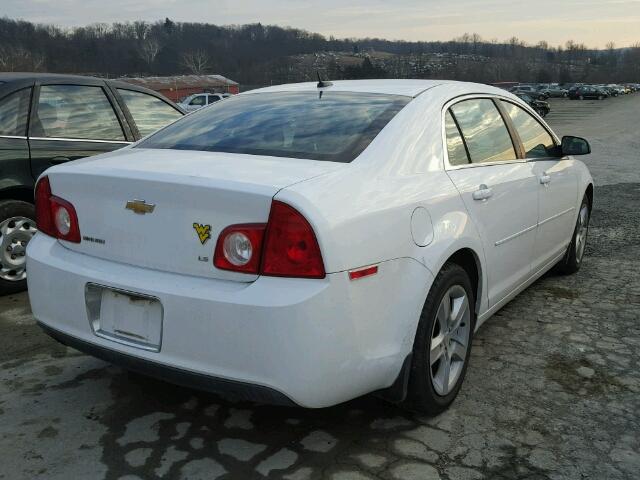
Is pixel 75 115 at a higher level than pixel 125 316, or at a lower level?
higher

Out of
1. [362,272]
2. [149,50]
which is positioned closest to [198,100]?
[362,272]

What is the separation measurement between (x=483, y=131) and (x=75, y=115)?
340 cm

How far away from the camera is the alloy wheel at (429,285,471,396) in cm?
289

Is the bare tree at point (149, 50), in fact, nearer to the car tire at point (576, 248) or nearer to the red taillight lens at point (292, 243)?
the car tire at point (576, 248)

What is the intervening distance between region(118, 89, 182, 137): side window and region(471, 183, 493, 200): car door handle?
343 cm

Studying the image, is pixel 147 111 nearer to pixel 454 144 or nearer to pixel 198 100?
pixel 454 144

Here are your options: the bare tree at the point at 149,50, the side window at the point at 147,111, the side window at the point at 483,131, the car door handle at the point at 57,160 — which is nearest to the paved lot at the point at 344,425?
the side window at the point at 483,131

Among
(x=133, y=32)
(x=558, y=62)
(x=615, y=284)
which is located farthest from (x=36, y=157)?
(x=558, y=62)

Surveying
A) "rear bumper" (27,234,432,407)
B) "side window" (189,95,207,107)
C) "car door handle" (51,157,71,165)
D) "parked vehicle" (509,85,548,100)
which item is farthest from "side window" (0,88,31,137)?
"parked vehicle" (509,85,548,100)

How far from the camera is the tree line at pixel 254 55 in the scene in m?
100

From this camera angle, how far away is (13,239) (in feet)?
15.4

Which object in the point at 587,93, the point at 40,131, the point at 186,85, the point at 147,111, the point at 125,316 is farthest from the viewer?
the point at 587,93

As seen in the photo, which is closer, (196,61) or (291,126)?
(291,126)

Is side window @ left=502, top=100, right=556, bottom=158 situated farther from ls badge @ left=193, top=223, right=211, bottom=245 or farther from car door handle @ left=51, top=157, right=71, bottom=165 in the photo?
car door handle @ left=51, top=157, right=71, bottom=165
